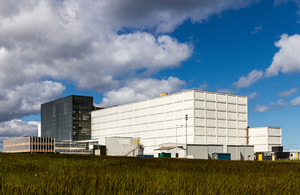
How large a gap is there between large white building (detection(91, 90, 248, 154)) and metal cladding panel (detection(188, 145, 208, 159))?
13.4ft

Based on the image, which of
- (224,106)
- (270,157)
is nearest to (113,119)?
(224,106)

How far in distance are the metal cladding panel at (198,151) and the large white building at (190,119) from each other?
4071 mm

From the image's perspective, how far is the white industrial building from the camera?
122 m

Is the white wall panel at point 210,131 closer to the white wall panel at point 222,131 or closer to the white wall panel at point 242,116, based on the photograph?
the white wall panel at point 222,131

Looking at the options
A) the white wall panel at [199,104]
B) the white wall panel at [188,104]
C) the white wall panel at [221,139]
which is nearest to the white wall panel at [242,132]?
the white wall panel at [221,139]

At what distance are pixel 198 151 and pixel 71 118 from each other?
74.6m

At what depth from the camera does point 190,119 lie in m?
105

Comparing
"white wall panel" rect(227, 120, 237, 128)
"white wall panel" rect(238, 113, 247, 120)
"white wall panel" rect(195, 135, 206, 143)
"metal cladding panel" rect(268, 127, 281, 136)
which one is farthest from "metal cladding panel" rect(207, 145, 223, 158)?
"metal cladding panel" rect(268, 127, 281, 136)

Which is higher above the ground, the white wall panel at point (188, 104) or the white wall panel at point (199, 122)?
the white wall panel at point (188, 104)

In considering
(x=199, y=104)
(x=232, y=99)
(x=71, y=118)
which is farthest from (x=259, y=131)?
(x=71, y=118)

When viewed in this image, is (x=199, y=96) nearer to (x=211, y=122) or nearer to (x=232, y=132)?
(x=211, y=122)

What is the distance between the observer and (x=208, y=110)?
108938 millimetres

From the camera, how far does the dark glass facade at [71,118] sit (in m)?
150

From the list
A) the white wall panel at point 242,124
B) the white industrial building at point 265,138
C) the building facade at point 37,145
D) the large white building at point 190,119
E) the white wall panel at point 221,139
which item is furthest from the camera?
the building facade at point 37,145
